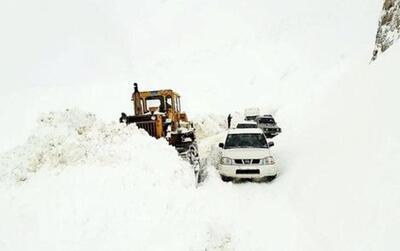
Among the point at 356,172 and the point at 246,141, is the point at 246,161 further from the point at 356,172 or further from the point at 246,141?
the point at 356,172

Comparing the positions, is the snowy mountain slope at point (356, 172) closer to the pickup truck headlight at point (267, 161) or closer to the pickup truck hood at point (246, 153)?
the pickup truck headlight at point (267, 161)

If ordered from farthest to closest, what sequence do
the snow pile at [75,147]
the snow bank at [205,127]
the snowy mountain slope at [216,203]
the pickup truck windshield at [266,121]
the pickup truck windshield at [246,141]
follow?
the snow bank at [205,127] → the pickup truck windshield at [266,121] → the pickup truck windshield at [246,141] → the snow pile at [75,147] → the snowy mountain slope at [216,203]

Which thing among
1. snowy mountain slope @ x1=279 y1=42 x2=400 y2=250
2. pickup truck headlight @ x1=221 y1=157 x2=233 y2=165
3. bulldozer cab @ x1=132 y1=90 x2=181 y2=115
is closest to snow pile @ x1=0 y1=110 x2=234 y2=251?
pickup truck headlight @ x1=221 y1=157 x2=233 y2=165

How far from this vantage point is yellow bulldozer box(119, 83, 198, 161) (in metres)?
13.9

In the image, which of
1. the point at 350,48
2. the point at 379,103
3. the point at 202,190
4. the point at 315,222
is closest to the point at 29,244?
the point at 202,190

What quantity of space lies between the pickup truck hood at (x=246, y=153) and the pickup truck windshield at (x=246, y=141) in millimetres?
452

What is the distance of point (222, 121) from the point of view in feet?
116

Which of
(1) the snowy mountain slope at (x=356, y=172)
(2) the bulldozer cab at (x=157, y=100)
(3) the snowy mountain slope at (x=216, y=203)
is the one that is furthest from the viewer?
(2) the bulldozer cab at (x=157, y=100)

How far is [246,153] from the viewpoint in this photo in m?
11.9

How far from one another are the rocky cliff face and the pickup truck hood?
7665 millimetres

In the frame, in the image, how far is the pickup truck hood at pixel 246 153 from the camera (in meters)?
11.8

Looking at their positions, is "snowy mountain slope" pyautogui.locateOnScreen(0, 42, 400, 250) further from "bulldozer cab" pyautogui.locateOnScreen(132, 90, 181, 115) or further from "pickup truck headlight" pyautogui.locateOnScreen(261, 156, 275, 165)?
"bulldozer cab" pyautogui.locateOnScreen(132, 90, 181, 115)

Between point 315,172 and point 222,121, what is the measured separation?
82.3 ft

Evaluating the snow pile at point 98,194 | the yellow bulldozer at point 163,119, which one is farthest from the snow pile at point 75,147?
the yellow bulldozer at point 163,119
